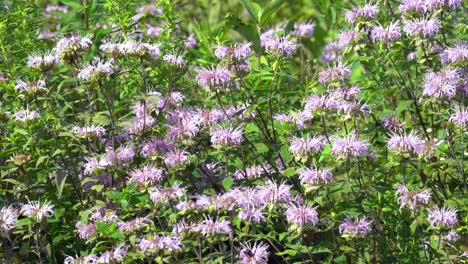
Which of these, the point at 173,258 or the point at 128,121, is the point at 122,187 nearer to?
the point at 128,121

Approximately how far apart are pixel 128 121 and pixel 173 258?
653 mm

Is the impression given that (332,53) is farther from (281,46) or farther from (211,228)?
(211,228)

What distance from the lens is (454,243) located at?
312cm

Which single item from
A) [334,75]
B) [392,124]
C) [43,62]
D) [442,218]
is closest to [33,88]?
[43,62]

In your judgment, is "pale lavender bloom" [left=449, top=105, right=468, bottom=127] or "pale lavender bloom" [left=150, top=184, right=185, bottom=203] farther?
"pale lavender bloom" [left=449, top=105, right=468, bottom=127]

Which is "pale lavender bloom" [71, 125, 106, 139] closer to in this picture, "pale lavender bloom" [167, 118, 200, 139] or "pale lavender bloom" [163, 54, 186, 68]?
"pale lavender bloom" [167, 118, 200, 139]

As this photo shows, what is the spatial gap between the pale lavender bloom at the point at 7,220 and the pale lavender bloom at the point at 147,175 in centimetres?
43

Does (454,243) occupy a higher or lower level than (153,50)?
lower

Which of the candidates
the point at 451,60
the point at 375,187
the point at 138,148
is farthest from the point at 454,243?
the point at 138,148

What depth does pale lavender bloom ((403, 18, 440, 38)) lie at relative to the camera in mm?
3133

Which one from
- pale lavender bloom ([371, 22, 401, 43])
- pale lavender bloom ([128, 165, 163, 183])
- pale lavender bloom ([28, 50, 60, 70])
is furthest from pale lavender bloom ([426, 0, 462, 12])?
pale lavender bloom ([28, 50, 60, 70])

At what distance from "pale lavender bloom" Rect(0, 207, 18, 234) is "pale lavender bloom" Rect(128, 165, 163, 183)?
1.40ft

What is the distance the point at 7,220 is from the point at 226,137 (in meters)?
0.81

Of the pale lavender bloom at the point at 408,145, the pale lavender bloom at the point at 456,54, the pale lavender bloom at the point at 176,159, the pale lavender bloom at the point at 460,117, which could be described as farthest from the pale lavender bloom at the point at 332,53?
the pale lavender bloom at the point at 176,159
